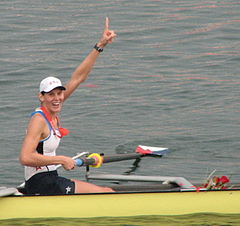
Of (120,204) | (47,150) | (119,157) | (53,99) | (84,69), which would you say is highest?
(84,69)

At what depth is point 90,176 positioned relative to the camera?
1109 centimetres

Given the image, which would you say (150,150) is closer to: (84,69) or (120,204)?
(84,69)

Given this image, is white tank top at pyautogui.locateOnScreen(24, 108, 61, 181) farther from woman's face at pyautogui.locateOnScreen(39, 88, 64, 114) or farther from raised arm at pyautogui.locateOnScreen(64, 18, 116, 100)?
raised arm at pyautogui.locateOnScreen(64, 18, 116, 100)

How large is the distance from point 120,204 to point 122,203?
0.03 m

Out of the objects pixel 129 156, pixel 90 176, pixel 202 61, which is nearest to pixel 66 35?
pixel 202 61

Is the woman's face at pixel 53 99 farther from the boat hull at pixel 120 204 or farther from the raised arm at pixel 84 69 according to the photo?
the boat hull at pixel 120 204

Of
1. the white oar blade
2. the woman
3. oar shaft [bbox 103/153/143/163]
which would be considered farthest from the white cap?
the white oar blade

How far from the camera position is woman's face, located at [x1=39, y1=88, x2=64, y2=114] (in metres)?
9.92

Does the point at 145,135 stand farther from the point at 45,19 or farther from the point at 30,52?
the point at 45,19

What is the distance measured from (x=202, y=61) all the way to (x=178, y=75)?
1.65m

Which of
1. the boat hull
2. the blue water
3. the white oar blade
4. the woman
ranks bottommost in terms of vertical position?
the boat hull

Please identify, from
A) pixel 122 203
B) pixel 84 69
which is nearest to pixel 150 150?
pixel 84 69

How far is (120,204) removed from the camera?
10.3m

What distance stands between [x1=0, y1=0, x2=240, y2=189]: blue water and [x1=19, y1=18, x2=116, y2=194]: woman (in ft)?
11.3
